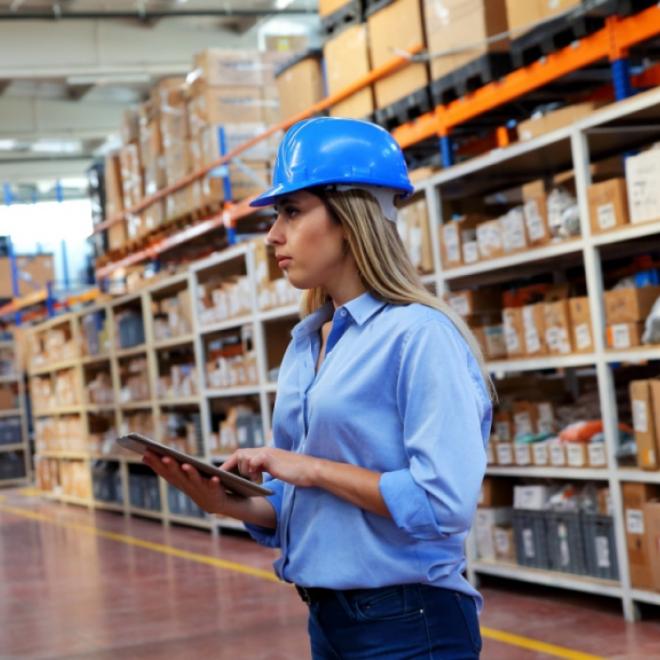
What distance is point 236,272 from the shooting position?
35.3 ft

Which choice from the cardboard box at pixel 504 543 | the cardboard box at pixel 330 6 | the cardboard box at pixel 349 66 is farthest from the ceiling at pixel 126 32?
the cardboard box at pixel 504 543

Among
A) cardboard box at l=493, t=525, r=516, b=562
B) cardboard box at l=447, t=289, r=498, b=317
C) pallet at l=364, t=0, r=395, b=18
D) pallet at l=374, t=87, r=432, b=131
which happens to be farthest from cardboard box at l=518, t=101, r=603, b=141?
cardboard box at l=493, t=525, r=516, b=562

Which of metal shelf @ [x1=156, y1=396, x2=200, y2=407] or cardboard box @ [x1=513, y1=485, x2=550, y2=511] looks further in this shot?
metal shelf @ [x1=156, y1=396, x2=200, y2=407]

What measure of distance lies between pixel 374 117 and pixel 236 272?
374cm

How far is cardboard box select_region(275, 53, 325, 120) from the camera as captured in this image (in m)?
8.23

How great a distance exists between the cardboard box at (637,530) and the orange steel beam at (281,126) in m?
2.77

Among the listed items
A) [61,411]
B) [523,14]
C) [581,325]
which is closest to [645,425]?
[581,325]

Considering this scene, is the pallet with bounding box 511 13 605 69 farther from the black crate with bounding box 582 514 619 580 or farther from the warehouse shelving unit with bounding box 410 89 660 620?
the black crate with bounding box 582 514 619 580

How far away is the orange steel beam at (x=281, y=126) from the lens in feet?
22.8

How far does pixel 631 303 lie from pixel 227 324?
4.97 meters

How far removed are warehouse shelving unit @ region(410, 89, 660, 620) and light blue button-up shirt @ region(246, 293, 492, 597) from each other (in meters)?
3.45

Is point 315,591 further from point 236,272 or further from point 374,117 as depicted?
point 236,272

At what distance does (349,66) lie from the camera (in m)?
7.41

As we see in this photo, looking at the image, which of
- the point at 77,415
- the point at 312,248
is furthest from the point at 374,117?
the point at 77,415
